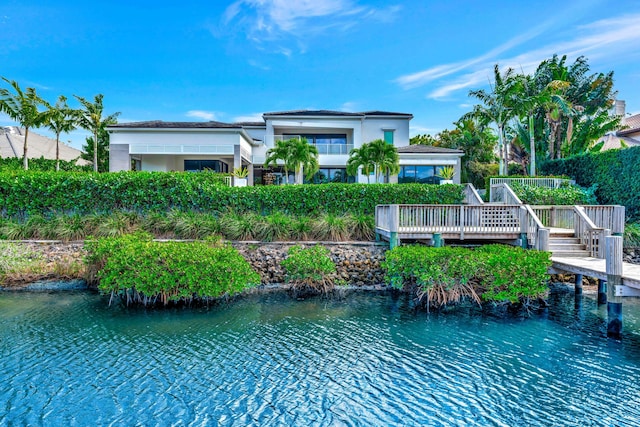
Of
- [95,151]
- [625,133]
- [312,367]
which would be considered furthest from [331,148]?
[312,367]

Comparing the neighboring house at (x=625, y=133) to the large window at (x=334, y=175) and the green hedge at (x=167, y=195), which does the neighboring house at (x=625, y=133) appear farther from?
the green hedge at (x=167, y=195)

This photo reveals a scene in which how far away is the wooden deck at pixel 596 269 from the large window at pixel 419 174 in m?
16.6

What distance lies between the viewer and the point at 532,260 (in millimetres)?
10039

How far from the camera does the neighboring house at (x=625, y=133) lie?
92.1ft

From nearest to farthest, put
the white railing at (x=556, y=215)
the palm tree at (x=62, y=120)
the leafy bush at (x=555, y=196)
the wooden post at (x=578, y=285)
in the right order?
1. the wooden post at (x=578, y=285)
2. the white railing at (x=556, y=215)
3. the leafy bush at (x=555, y=196)
4. the palm tree at (x=62, y=120)

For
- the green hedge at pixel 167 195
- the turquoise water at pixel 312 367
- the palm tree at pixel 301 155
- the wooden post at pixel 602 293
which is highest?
the palm tree at pixel 301 155

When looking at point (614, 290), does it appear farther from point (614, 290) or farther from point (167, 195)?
point (167, 195)

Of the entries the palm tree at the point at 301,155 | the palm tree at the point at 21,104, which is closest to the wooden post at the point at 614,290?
the palm tree at the point at 301,155

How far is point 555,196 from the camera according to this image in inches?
747

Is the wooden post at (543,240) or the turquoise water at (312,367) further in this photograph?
the wooden post at (543,240)

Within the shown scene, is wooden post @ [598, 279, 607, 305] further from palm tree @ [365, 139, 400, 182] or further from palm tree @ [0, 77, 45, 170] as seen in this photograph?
palm tree @ [0, 77, 45, 170]

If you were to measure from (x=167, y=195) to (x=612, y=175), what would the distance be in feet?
65.4

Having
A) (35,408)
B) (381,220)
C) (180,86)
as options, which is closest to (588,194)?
(381,220)

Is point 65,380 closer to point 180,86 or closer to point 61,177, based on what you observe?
point 61,177
